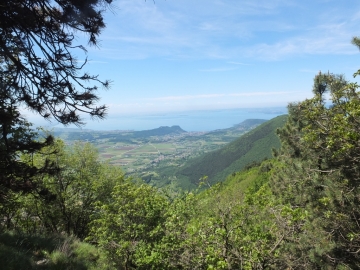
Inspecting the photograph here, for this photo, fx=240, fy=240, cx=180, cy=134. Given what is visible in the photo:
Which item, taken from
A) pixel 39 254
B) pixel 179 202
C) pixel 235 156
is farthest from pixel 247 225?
pixel 235 156

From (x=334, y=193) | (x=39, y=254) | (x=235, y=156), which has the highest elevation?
(x=334, y=193)

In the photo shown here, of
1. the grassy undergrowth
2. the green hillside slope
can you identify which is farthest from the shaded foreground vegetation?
the green hillside slope

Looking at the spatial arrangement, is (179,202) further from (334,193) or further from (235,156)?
(235,156)

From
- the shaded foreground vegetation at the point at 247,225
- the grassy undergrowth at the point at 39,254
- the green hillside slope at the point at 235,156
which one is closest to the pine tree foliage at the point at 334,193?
the shaded foreground vegetation at the point at 247,225

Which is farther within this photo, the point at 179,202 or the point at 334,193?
the point at 179,202

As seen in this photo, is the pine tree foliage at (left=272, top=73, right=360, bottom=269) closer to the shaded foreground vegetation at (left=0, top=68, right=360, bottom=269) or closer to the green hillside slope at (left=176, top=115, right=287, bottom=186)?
the shaded foreground vegetation at (left=0, top=68, right=360, bottom=269)

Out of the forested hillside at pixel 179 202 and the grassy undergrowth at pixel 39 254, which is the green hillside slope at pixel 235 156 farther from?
the grassy undergrowth at pixel 39 254

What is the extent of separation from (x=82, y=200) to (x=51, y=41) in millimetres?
12613

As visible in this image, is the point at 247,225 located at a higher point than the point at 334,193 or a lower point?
lower

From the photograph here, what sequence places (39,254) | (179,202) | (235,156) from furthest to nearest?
(235,156) < (179,202) < (39,254)

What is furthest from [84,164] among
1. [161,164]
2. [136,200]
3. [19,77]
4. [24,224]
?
[161,164]

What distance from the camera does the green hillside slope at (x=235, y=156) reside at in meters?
99.4

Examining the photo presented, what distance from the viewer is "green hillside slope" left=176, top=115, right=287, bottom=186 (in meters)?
99.4

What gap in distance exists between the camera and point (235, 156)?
363 ft
